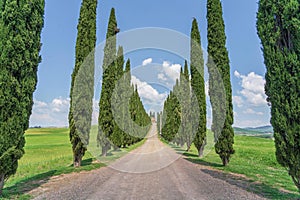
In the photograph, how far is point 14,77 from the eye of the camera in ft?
20.9

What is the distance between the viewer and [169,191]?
6.73 m

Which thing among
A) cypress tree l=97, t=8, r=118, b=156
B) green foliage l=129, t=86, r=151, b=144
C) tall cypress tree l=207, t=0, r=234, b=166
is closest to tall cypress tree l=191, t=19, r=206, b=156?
tall cypress tree l=207, t=0, r=234, b=166

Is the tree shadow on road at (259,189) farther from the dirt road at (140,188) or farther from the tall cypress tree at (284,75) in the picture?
the tall cypress tree at (284,75)

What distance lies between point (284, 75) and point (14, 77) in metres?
7.21

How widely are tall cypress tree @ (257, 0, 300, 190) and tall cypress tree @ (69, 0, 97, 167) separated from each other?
28.5ft

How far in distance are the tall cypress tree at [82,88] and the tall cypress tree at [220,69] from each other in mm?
6712

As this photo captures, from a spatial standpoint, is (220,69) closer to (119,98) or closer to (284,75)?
(284,75)

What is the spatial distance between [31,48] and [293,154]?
25.5ft

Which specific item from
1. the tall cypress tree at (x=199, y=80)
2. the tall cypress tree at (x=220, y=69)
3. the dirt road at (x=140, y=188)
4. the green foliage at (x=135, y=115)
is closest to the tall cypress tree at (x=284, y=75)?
the dirt road at (x=140, y=188)

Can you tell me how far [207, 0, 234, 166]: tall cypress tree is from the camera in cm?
1202

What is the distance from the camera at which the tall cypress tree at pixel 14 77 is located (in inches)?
242

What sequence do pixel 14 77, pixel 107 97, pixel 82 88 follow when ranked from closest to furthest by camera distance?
pixel 14 77 < pixel 82 88 < pixel 107 97

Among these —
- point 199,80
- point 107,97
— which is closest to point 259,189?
point 199,80

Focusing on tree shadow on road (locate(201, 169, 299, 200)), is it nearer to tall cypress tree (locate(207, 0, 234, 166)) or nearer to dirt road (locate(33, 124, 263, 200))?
dirt road (locate(33, 124, 263, 200))
